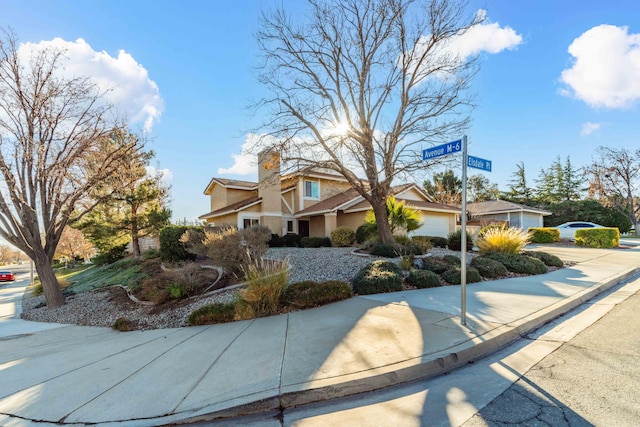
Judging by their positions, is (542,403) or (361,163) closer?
(542,403)

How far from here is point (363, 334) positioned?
5129mm

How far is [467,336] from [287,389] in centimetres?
281

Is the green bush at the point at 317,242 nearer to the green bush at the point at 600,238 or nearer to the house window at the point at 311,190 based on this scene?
the house window at the point at 311,190

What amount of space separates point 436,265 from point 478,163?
17.5 feet

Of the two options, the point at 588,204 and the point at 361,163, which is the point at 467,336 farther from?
the point at 588,204

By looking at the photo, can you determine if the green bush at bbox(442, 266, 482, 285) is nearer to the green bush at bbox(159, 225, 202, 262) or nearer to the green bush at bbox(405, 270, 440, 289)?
the green bush at bbox(405, 270, 440, 289)

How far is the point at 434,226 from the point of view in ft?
76.6

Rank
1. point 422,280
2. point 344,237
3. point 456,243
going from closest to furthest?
point 422,280 < point 456,243 < point 344,237

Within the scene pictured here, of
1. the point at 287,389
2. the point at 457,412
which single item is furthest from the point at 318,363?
the point at 457,412

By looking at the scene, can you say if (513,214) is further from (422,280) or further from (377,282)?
(377,282)

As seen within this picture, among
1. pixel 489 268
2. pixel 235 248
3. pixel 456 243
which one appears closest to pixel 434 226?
pixel 456 243

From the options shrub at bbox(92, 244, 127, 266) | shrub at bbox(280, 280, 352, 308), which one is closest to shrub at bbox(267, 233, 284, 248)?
shrub at bbox(92, 244, 127, 266)

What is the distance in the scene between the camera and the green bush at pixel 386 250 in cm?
1239

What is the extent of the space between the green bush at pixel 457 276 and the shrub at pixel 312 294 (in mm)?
3266
